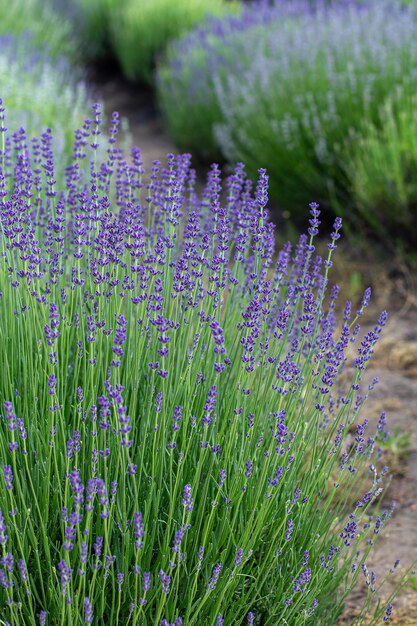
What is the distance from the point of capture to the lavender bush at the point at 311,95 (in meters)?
5.93

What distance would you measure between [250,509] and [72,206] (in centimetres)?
125

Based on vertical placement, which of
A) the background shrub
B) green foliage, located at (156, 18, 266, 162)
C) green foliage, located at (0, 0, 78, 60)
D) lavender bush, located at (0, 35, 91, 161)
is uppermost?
the background shrub

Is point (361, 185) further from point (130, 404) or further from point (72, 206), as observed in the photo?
point (130, 404)

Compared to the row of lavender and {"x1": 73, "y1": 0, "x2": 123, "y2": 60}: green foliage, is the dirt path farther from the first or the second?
{"x1": 73, "y1": 0, "x2": 123, "y2": 60}: green foliage

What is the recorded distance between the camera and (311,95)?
592 centimetres

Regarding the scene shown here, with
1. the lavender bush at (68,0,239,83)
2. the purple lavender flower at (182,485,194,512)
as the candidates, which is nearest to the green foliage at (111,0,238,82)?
the lavender bush at (68,0,239,83)

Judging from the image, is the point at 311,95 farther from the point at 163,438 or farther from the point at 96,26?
the point at 96,26

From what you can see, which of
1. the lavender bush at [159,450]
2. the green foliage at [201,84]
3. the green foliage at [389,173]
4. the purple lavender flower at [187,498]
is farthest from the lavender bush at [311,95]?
the purple lavender flower at [187,498]

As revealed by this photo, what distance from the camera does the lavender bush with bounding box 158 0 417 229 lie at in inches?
233

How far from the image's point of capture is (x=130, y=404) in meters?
2.07

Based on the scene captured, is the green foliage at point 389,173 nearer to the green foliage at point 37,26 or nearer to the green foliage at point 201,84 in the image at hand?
the green foliage at point 201,84

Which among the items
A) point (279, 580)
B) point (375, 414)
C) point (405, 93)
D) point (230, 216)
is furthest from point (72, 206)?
point (405, 93)

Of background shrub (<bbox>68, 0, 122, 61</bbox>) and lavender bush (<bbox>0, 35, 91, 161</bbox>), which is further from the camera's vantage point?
background shrub (<bbox>68, 0, 122, 61</bbox>)

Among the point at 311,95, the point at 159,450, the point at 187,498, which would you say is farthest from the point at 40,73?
the point at 187,498
